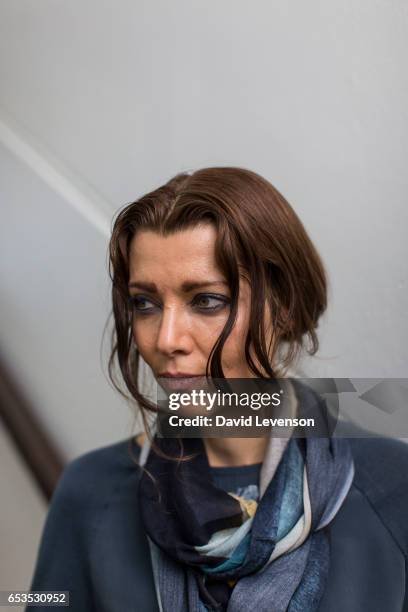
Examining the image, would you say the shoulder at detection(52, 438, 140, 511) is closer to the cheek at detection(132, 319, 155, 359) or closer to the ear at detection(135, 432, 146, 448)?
the ear at detection(135, 432, 146, 448)

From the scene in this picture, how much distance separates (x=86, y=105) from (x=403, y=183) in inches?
20.6

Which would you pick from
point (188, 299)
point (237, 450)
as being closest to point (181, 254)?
point (188, 299)

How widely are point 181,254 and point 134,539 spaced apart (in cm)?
35

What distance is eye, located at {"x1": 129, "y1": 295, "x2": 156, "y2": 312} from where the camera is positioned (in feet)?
2.06

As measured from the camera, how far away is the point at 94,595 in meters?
0.74

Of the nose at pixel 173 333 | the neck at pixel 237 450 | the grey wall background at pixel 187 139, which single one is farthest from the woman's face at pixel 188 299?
the grey wall background at pixel 187 139

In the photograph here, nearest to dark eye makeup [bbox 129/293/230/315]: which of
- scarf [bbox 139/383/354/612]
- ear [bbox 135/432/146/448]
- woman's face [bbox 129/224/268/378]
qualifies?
woman's face [bbox 129/224/268/378]

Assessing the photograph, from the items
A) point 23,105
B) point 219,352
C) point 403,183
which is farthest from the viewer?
point 23,105

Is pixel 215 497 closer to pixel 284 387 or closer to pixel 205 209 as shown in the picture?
pixel 284 387

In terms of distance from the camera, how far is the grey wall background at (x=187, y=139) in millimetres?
739

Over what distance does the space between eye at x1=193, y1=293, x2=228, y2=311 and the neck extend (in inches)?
7.1

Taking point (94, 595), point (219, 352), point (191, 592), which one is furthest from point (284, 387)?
point (94, 595)

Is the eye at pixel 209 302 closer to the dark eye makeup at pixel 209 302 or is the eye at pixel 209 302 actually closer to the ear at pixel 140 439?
the dark eye makeup at pixel 209 302

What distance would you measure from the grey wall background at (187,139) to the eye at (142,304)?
26 cm
